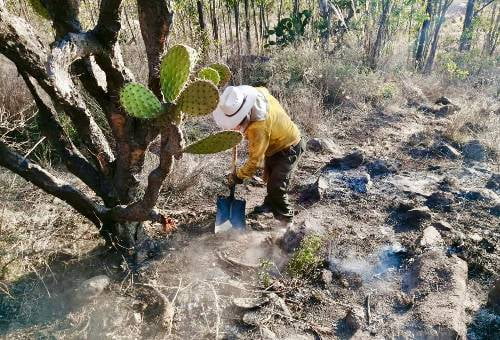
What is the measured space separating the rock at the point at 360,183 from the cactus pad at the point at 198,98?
2789mm

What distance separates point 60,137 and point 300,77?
16.2 feet

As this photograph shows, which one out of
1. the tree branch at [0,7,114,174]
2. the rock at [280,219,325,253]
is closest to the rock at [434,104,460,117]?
the rock at [280,219,325,253]

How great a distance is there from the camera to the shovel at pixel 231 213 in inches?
138

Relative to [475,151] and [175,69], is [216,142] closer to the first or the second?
[175,69]

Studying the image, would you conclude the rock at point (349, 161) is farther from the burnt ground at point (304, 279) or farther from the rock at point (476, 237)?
the rock at point (476, 237)

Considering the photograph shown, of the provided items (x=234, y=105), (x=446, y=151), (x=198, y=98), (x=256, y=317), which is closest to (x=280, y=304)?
(x=256, y=317)

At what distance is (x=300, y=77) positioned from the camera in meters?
6.89

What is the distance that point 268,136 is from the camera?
3260mm

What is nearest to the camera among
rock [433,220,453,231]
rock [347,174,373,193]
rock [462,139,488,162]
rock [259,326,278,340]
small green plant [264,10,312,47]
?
rock [259,326,278,340]

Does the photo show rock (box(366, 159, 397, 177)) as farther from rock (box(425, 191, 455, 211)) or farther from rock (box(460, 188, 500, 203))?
rock (box(460, 188, 500, 203))

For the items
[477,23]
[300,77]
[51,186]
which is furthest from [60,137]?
[477,23]

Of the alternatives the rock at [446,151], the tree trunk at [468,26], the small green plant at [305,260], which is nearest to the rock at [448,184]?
the rock at [446,151]

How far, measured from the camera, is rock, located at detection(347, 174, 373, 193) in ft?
14.4

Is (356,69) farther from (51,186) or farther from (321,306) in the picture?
(51,186)
